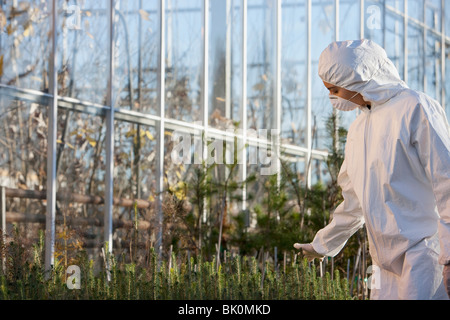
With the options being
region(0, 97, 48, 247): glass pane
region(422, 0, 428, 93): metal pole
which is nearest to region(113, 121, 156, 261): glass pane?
region(0, 97, 48, 247): glass pane

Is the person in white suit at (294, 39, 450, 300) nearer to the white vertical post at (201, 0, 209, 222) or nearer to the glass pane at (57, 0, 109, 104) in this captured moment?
the glass pane at (57, 0, 109, 104)

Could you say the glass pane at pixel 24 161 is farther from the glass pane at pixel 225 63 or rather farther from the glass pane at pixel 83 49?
the glass pane at pixel 225 63

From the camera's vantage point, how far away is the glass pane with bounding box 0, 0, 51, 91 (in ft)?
18.5

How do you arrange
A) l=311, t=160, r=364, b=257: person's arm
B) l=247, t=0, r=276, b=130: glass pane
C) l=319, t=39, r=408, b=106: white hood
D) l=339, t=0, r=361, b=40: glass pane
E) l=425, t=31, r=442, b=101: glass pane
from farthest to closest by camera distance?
l=425, t=31, r=442, b=101: glass pane < l=339, t=0, r=361, b=40: glass pane < l=247, t=0, r=276, b=130: glass pane < l=311, t=160, r=364, b=257: person's arm < l=319, t=39, r=408, b=106: white hood

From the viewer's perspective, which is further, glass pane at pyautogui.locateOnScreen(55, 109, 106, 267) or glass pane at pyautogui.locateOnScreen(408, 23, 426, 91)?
glass pane at pyautogui.locateOnScreen(408, 23, 426, 91)

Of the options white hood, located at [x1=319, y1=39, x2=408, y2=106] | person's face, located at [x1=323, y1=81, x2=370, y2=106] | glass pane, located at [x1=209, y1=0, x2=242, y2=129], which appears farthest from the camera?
glass pane, located at [x1=209, y1=0, x2=242, y2=129]

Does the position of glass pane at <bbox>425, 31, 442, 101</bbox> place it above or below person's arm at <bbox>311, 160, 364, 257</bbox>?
above

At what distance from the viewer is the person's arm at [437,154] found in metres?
2.36

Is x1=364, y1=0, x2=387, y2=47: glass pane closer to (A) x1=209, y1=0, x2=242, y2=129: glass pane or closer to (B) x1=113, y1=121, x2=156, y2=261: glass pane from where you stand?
(A) x1=209, y1=0, x2=242, y2=129: glass pane

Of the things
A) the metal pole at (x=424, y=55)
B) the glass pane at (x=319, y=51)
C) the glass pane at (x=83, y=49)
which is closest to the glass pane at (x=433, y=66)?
the metal pole at (x=424, y=55)

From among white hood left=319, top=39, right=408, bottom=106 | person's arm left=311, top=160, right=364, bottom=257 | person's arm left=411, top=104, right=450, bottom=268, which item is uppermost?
white hood left=319, top=39, right=408, bottom=106

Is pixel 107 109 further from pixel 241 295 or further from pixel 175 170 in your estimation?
pixel 241 295

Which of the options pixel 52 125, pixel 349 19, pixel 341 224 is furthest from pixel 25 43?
pixel 349 19

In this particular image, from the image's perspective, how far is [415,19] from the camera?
1166 centimetres
